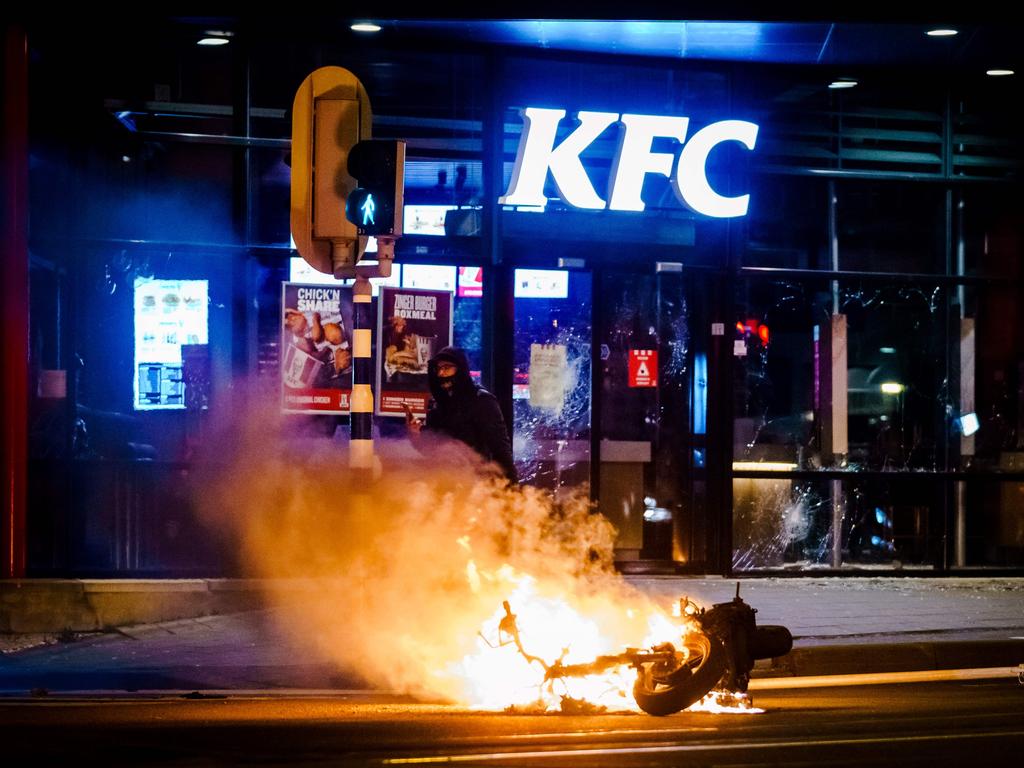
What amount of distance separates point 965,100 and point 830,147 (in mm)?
1624

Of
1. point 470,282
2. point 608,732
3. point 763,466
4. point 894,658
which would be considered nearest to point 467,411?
point 470,282

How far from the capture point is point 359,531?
9984mm

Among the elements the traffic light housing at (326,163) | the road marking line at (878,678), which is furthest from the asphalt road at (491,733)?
the traffic light housing at (326,163)

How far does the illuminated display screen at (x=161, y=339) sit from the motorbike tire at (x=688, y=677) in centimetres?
659

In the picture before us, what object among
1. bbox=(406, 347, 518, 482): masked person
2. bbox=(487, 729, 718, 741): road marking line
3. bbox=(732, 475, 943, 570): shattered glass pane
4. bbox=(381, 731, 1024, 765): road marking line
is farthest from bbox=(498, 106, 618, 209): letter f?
bbox=(381, 731, 1024, 765): road marking line

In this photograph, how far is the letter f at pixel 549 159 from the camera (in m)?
13.4

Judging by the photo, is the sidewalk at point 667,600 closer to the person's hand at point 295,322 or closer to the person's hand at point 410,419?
the person's hand at point 410,419

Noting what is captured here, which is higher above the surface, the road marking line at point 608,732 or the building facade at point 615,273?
the building facade at point 615,273

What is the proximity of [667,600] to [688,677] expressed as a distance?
398 centimetres

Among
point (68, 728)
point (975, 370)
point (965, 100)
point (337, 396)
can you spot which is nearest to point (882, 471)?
point (975, 370)

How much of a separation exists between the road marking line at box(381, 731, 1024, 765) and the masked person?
420 cm

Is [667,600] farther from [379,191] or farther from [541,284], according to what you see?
[379,191]

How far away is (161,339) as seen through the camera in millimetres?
12758

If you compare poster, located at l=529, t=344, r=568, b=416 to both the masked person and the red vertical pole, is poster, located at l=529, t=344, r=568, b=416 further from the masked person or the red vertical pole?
the red vertical pole
